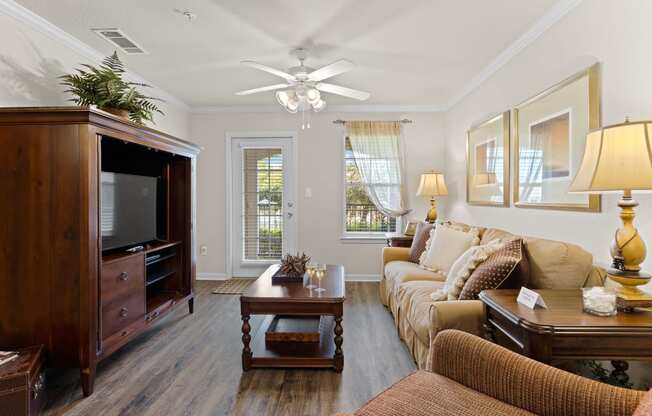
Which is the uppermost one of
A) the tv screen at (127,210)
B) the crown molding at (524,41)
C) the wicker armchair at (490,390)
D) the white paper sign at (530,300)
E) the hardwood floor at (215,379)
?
the crown molding at (524,41)

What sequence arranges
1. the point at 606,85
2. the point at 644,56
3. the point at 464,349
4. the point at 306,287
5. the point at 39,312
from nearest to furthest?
the point at 464,349 → the point at 644,56 → the point at 606,85 → the point at 39,312 → the point at 306,287

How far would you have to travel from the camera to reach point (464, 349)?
4.19ft

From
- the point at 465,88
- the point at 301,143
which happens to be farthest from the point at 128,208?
the point at 465,88

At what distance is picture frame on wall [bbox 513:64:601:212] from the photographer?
2.06 metres

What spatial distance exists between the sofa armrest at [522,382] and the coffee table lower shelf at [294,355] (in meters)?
1.18

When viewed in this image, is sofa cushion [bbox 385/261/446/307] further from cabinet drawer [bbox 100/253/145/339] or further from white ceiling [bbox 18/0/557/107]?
cabinet drawer [bbox 100/253/145/339]

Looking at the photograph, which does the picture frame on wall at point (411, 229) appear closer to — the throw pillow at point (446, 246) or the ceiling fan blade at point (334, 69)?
the throw pillow at point (446, 246)

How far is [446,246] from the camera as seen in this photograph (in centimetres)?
321

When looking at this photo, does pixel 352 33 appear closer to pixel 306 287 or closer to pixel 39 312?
pixel 306 287

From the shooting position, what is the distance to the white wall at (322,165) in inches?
193

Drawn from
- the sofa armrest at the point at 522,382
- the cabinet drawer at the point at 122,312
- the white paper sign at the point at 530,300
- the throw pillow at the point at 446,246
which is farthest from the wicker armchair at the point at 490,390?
the cabinet drawer at the point at 122,312

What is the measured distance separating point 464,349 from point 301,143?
158 inches

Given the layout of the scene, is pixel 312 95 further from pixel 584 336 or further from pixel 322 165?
pixel 584 336

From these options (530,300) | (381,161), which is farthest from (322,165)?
(530,300)
